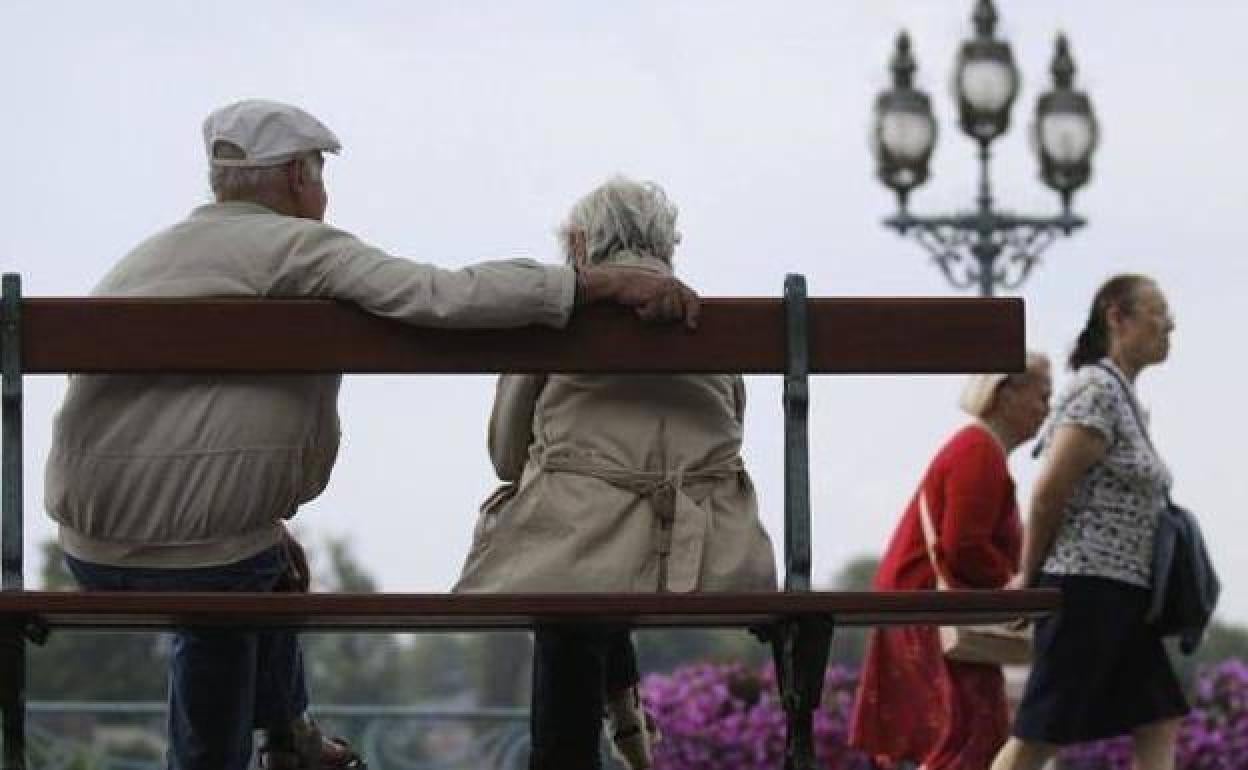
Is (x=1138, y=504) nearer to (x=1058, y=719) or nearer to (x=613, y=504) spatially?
(x=1058, y=719)

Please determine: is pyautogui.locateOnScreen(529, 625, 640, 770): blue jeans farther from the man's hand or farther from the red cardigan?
the red cardigan

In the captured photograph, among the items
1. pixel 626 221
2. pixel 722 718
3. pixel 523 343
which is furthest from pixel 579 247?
pixel 722 718

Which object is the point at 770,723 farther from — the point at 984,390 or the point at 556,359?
the point at 556,359

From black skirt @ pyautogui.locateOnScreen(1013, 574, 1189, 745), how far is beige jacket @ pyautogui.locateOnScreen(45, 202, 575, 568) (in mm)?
3655

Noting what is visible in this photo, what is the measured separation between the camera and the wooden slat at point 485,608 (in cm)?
773

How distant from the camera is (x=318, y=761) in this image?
8.82 metres

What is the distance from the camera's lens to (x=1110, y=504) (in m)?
11.3

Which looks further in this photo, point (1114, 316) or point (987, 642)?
point (987, 642)

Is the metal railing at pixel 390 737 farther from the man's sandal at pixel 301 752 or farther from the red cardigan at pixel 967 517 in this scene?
the man's sandal at pixel 301 752

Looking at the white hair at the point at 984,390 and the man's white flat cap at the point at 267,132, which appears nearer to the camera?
the man's white flat cap at the point at 267,132

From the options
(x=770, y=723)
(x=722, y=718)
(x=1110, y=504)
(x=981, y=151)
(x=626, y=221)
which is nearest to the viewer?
(x=626, y=221)

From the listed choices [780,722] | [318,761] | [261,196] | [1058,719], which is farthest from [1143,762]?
[780,722]

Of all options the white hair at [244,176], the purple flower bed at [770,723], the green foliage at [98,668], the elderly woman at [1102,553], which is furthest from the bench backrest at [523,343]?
the green foliage at [98,668]

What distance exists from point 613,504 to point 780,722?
8962 mm
